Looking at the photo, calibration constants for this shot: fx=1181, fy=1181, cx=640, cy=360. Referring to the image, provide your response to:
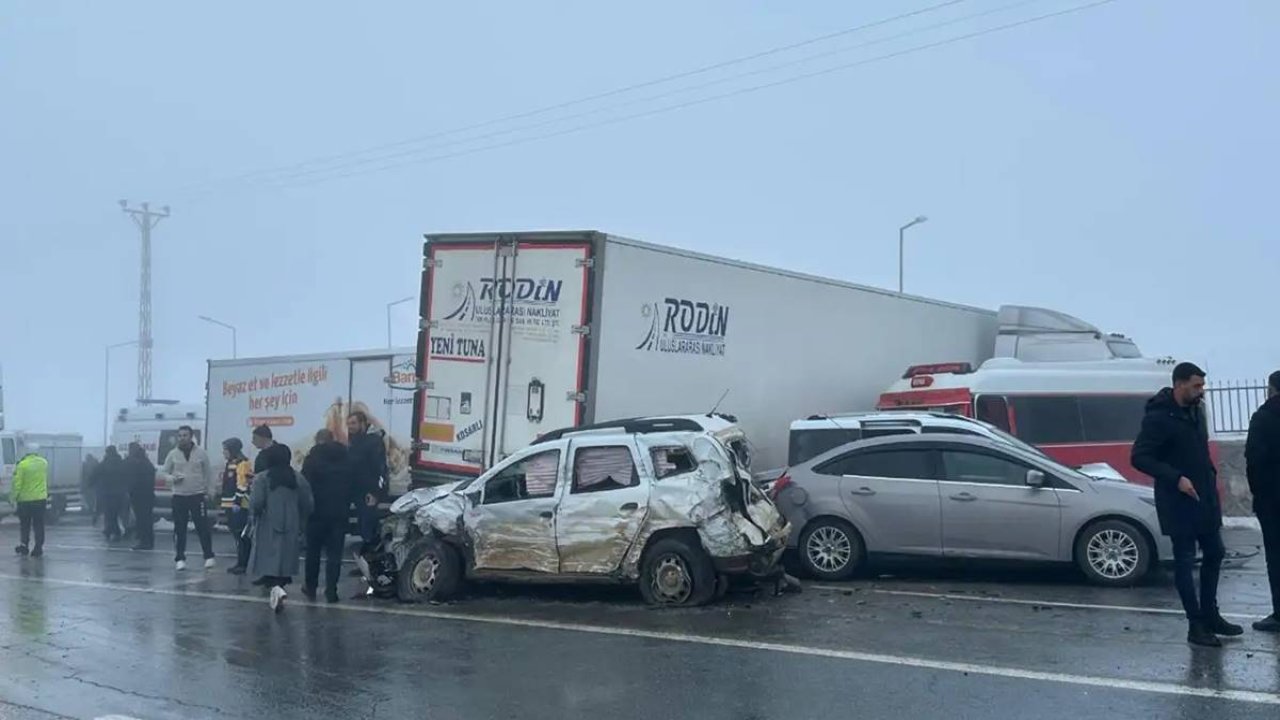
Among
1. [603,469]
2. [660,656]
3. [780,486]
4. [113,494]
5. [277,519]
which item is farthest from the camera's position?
[113,494]

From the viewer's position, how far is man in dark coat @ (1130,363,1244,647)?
780 centimetres

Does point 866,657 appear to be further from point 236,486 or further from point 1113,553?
point 236,486

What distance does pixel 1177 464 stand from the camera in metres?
7.96

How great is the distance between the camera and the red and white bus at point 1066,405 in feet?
50.3

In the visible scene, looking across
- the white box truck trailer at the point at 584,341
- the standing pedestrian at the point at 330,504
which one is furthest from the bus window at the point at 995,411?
the standing pedestrian at the point at 330,504

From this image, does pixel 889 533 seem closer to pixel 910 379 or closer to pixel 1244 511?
pixel 910 379

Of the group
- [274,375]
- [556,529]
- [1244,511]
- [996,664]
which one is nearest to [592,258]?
[556,529]

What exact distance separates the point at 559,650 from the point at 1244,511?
1335cm

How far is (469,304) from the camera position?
42.2ft

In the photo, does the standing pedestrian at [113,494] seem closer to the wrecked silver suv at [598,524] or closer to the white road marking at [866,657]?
the white road marking at [866,657]

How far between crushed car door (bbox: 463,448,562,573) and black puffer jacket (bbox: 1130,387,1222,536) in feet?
16.6

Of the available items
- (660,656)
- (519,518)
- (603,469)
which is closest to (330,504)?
(519,518)

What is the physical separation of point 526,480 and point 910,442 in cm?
393

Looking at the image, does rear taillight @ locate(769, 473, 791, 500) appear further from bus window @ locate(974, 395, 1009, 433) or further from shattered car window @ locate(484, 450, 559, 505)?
bus window @ locate(974, 395, 1009, 433)
